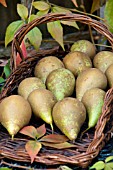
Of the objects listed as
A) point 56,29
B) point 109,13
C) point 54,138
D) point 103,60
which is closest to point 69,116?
point 54,138

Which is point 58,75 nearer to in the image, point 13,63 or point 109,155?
point 13,63

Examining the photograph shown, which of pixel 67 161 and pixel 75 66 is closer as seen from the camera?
pixel 67 161

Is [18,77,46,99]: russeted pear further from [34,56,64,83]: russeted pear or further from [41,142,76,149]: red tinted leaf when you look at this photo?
[41,142,76,149]: red tinted leaf

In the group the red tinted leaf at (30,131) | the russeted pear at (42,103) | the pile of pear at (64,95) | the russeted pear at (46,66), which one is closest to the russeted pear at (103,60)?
the pile of pear at (64,95)

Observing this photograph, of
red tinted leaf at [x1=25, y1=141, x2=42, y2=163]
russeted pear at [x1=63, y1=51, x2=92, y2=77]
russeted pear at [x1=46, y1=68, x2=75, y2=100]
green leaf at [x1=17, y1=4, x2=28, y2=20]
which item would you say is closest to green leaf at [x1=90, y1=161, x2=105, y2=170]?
red tinted leaf at [x1=25, y1=141, x2=42, y2=163]

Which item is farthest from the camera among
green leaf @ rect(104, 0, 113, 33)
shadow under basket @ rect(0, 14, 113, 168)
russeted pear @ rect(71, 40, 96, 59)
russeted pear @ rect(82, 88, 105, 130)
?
green leaf @ rect(104, 0, 113, 33)

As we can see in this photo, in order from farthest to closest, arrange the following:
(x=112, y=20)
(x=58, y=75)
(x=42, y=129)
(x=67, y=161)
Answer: (x=112, y=20), (x=58, y=75), (x=42, y=129), (x=67, y=161)

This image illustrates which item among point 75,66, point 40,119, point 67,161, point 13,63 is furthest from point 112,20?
point 67,161
